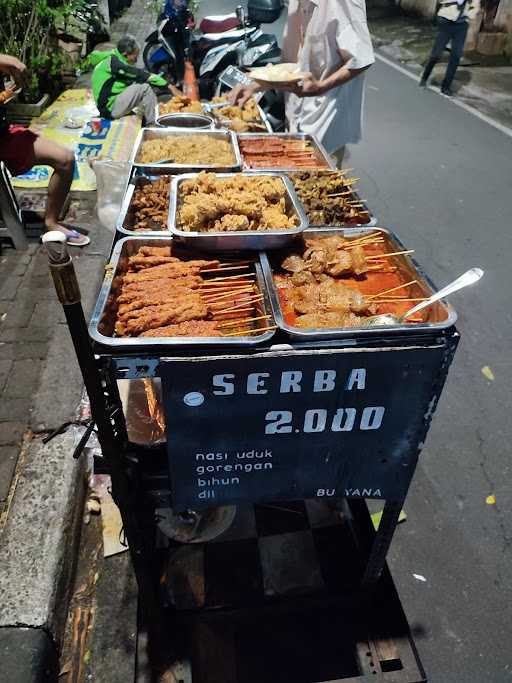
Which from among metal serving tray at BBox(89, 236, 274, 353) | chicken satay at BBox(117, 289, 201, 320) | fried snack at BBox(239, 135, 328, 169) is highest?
metal serving tray at BBox(89, 236, 274, 353)

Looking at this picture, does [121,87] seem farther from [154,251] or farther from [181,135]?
[154,251]

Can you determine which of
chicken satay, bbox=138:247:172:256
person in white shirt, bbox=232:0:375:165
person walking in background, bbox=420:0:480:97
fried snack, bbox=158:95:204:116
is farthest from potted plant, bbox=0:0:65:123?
Answer: person walking in background, bbox=420:0:480:97

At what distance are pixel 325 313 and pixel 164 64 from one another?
1038 cm

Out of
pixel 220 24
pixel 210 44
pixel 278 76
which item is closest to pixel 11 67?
pixel 278 76

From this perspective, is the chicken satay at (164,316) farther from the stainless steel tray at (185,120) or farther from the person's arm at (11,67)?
the person's arm at (11,67)

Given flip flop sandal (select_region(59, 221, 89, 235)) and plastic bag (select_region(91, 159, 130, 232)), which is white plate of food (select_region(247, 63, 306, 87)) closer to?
plastic bag (select_region(91, 159, 130, 232))

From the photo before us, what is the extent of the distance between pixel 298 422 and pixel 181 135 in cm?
312

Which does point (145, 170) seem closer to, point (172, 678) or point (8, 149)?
point (8, 149)

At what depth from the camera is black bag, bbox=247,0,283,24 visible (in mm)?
9203

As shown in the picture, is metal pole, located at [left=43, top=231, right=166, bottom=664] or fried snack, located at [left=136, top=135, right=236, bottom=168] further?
fried snack, located at [left=136, top=135, right=236, bottom=168]

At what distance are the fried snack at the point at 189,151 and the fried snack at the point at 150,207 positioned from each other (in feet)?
1.38

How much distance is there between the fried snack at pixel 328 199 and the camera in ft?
8.71

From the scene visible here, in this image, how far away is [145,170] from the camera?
123 inches

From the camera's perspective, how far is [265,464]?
1.85m
